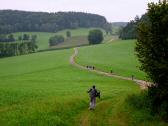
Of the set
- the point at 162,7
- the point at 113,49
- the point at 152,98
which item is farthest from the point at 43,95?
the point at 113,49

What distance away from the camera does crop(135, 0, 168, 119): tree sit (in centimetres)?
3362

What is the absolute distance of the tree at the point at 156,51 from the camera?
33.6 m

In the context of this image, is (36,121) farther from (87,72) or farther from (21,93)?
(87,72)

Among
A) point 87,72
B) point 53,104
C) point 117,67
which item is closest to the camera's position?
point 53,104

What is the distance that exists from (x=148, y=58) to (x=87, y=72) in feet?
178

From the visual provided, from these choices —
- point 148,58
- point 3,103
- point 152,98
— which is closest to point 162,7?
point 148,58

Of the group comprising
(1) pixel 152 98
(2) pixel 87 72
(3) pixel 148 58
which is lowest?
(2) pixel 87 72

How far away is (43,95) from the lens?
144 ft

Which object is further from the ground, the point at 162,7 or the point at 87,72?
the point at 162,7

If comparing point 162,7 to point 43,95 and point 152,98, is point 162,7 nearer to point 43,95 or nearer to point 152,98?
point 152,98

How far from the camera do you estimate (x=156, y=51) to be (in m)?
34.3

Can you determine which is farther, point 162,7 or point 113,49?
point 113,49

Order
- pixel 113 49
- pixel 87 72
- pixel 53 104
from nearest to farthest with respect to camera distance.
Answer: pixel 53 104 → pixel 87 72 → pixel 113 49

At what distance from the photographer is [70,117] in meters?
33.9
